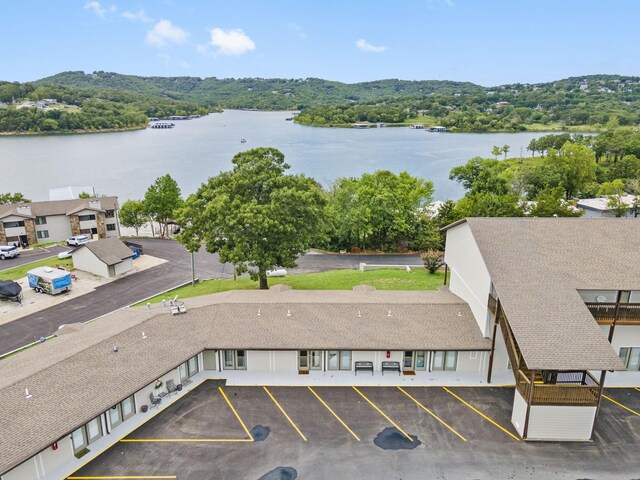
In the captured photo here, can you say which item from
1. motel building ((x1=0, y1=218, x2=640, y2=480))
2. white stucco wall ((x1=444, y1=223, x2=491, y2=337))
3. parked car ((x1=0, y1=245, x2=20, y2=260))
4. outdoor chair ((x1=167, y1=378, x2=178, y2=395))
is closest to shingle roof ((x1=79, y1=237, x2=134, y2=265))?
parked car ((x1=0, y1=245, x2=20, y2=260))

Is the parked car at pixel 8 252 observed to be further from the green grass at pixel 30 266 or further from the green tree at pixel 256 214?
the green tree at pixel 256 214

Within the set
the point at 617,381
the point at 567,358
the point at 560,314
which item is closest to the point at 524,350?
the point at 567,358

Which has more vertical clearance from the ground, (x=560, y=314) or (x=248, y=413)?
(x=560, y=314)

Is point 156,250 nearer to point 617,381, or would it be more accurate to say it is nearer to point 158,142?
point 617,381

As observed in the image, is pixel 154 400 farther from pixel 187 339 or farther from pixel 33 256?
pixel 33 256

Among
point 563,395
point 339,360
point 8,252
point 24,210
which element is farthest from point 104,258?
point 563,395

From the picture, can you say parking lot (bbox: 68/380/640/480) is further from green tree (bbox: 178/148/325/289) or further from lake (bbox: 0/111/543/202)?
→ lake (bbox: 0/111/543/202)
